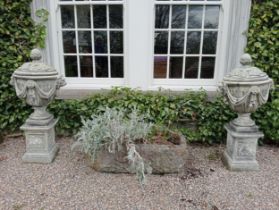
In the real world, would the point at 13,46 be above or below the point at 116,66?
above

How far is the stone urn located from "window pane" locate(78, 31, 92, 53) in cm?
184

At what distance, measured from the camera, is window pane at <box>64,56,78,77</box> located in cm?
342

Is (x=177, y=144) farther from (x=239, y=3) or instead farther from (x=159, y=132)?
(x=239, y=3)

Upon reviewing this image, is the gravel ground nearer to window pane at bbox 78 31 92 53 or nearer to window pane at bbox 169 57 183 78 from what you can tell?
window pane at bbox 169 57 183 78

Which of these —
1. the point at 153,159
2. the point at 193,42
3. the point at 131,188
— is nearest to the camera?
the point at 131,188

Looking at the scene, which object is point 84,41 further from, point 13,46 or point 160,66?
point 160,66

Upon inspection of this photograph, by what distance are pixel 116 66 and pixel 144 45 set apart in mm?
506

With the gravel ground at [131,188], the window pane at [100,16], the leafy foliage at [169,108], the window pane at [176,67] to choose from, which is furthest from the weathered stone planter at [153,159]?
the window pane at [100,16]

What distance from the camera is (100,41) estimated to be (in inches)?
131

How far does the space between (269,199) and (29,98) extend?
2.55 m

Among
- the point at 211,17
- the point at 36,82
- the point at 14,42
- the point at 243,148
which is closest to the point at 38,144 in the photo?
the point at 36,82

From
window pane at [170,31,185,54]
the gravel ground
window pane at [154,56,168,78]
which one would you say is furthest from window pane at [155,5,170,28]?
the gravel ground

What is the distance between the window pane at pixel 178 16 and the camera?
3150 millimetres

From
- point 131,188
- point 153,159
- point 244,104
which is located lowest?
point 131,188
